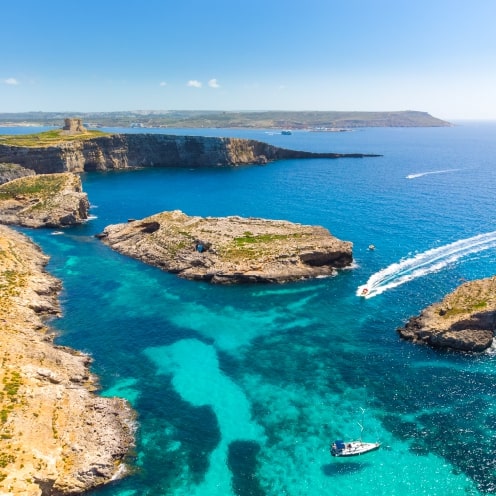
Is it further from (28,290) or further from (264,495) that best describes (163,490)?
(28,290)

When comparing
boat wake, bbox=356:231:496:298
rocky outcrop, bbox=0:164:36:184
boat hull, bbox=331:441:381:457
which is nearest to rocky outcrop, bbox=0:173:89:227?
rocky outcrop, bbox=0:164:36:184

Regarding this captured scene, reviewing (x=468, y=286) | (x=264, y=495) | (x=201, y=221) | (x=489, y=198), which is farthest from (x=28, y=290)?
(x=489, y=198)

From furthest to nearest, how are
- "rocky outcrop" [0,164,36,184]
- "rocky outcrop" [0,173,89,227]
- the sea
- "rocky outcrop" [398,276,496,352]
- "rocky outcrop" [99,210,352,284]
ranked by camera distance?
"rocky outcrop" [0,164,36,184] < "rocky outcrop" [0,173,89,227] < "rocky outcrop" [99,210,352,284] < "rocky outcrop" [398,276,496,352] < the sea

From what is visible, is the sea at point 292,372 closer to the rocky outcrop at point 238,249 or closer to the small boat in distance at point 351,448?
the small boat in distance at point 351,448

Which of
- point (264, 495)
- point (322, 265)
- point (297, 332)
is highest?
point (322, 265)

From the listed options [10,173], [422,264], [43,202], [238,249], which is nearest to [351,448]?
[238,249]

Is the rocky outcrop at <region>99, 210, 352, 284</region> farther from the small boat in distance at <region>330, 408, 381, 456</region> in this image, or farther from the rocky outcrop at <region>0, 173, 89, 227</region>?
the small boat in distance at <region>330, 408, 381, 456</region>
